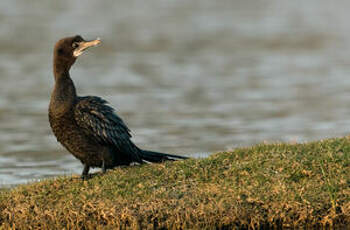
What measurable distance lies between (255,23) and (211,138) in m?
15.7

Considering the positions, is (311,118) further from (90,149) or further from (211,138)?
(90,149)

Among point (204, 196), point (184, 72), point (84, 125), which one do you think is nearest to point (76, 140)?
point (84, 125)

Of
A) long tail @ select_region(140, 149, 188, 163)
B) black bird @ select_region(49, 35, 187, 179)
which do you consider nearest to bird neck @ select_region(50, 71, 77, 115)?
black bird @ select_region(49, 35, 187, 179)

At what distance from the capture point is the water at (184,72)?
14625 millimetres

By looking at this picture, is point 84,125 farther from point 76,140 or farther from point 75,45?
point 75,45

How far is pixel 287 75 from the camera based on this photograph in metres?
21.0

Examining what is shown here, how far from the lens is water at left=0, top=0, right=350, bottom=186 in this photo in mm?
14625

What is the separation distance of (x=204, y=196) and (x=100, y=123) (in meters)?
1.50

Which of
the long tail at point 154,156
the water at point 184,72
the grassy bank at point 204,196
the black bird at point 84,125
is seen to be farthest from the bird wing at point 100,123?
the water at point 184,72

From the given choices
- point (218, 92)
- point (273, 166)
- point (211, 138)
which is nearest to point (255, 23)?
point (218, 92)

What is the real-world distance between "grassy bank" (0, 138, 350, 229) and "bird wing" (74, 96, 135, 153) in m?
0.33

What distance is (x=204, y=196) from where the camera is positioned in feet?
27.2

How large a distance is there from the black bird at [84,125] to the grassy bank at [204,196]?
0.19 metres

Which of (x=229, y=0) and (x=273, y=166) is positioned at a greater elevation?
(x=229, y=0)
